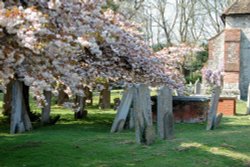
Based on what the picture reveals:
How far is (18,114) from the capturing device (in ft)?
39.2

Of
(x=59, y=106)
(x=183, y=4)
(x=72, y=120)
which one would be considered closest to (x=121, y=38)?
(x=72, y=120)

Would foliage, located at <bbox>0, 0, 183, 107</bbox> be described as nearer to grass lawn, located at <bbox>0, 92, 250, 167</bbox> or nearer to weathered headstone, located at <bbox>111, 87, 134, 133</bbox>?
grass lawn, located at <bbox>0, 92, 250, 167</bbox>

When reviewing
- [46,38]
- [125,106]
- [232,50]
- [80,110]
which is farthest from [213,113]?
[232,50]

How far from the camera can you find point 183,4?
54125 millimetres

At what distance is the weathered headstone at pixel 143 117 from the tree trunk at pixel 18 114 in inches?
152

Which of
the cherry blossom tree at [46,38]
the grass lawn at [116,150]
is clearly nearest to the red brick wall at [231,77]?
the grass lawn at [116,150]

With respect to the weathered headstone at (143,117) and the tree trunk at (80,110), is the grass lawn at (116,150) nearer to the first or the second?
the weathered headstone at (143,117)

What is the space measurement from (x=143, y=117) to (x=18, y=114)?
411 centimetres

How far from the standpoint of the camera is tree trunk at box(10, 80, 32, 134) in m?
11.8

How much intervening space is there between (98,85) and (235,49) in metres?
21.2

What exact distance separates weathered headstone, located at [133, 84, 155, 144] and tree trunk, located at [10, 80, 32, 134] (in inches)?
152

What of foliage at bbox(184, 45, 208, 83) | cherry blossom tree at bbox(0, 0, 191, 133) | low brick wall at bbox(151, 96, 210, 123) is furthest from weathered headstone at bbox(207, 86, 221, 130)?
foliage at bbox(184, 45, 208, 83)

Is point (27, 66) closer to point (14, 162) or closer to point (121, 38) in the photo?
point (14, 162)

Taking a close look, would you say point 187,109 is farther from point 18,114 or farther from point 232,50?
point 232,50
